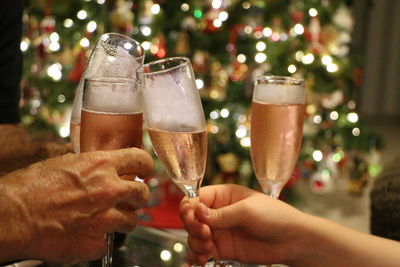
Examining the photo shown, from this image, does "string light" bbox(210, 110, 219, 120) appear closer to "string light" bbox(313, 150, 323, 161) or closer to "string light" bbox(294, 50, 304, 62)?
"string light" bbox(294, 50, 304, 62)


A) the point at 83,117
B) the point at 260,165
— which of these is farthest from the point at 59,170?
the point at 260,165

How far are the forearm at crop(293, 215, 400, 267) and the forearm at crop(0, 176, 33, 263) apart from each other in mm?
557

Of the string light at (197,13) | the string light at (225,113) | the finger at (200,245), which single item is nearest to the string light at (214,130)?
the string light at (225,113)

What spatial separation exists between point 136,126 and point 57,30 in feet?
7.65

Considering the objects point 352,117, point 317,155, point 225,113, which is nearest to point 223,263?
point 225,113

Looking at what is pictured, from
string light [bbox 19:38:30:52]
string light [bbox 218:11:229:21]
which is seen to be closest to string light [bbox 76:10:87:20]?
string light [bbox 19:38:30:52]

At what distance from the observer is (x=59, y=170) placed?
0.78 m

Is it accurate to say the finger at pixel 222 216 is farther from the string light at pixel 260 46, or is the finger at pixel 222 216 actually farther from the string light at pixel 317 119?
the string light at pixel 317 119

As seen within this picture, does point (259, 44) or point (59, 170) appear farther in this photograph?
point (259, 44)

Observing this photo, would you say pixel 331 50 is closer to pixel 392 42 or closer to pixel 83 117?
pixel 83 117

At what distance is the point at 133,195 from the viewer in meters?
0.79

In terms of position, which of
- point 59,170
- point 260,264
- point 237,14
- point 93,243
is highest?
point 237,14

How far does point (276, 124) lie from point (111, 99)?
1.23 ft

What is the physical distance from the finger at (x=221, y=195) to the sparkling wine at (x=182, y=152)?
0.16 meters
